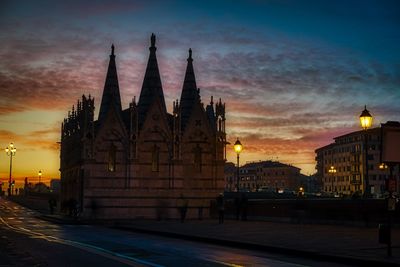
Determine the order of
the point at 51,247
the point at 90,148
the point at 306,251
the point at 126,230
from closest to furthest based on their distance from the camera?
1. the point at 306,251
2. the point at 51,247
3. the point at 126,230
4. the point at 90,148

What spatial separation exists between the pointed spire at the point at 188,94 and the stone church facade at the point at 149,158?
0.09 m

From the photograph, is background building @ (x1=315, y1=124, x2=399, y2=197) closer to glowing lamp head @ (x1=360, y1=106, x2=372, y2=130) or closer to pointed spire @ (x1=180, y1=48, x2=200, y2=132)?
pointed spire @ (x1=180, y1=48, x2=200, y2=132)

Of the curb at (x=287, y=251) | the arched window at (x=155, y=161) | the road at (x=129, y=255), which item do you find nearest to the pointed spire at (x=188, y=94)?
the arched window at (x=155, y=161)

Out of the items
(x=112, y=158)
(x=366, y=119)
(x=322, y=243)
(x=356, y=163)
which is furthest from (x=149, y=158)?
(x=356, y=163)

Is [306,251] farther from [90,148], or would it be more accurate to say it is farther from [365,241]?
[90,148]

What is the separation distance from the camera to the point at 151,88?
54500 millimetres

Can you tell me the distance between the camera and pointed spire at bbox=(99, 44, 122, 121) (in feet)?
181

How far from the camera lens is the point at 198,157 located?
5344 centimetres

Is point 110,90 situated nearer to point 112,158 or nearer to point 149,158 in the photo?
point 112,158

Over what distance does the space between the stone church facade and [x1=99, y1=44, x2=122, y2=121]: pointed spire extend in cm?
33

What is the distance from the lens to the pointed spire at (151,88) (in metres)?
52.8

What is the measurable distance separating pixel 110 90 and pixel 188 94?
23.2 ft

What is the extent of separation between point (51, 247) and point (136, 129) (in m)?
29.8

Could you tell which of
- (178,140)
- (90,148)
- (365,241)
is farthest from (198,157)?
(365,241)
